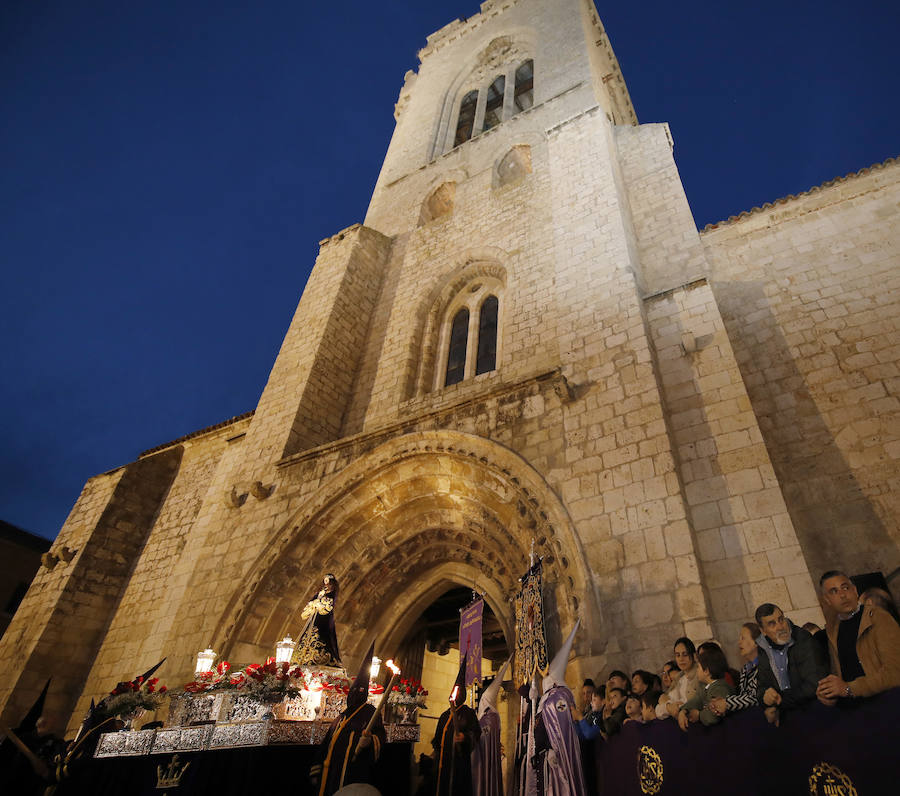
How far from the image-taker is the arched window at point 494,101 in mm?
14266

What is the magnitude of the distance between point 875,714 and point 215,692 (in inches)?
175

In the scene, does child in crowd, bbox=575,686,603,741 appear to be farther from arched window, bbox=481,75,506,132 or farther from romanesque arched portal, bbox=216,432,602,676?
arched window, bbox=481,75,506,132

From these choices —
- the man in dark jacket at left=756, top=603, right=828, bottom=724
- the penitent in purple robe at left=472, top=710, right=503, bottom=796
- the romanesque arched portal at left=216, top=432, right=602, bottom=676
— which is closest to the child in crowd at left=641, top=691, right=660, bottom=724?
the man in dark jacket at left=756, top=603, right=828, bottom=724

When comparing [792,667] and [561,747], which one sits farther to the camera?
[561,747]

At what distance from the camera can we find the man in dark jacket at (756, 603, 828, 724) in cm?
229

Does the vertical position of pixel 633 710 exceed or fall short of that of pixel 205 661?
it falls short

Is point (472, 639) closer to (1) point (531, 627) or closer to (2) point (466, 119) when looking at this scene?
(1) point (531, 627)

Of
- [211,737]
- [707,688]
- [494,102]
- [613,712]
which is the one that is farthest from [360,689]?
[494,102]

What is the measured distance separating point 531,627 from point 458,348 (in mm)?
5304

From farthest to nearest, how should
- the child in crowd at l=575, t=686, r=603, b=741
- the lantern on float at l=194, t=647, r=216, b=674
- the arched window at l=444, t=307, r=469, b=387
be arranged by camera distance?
the arched window at l=444, t=307, r=469, b=387 < the lantern on float at l=194, t=647, r=216, b=674 < the child in crowd at l=575, t=686, r=603, b=741

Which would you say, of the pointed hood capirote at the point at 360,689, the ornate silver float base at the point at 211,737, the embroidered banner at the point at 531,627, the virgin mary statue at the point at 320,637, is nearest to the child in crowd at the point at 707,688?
the embroidered banner at the point at 531,627

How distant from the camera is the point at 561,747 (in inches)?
144

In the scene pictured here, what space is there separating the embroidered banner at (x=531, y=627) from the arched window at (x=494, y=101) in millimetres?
12794

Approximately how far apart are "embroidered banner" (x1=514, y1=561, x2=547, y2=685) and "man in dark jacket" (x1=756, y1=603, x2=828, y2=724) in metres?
2.08
